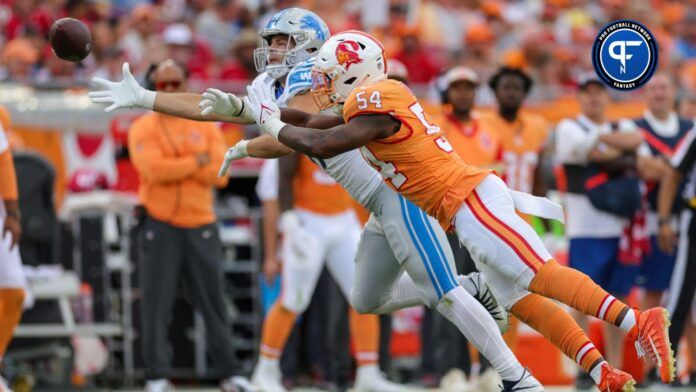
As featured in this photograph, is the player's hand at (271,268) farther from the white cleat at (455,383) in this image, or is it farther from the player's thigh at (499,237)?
the player's thigh at (499,237)

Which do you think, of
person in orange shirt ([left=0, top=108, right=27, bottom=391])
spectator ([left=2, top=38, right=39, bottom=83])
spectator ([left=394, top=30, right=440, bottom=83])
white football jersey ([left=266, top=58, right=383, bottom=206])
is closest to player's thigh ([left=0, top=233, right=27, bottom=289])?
person in orange shirt ([left=0, top=108, right=27, bottom=391])

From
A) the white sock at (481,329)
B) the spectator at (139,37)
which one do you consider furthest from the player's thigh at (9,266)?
the spectator at (139,37)

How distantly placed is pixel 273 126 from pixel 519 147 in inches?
139

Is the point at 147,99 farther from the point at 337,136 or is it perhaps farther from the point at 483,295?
the point at 483,295

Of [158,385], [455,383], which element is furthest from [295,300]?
[455,383]

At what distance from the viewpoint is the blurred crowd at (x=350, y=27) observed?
42.0ft

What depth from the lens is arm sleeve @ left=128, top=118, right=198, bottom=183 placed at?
9.17 m

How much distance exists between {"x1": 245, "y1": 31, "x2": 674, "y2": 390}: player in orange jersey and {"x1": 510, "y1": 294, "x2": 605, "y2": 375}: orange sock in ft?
0.14

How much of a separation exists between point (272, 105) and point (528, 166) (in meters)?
3.47

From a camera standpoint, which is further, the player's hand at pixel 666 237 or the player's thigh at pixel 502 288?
the player's hand at pixel 666 237

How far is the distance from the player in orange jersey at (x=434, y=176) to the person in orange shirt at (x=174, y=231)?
2281 millimetres

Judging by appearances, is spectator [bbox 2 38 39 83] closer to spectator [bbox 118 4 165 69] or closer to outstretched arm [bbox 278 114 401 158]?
spectator [bbox 118 4 165 69]

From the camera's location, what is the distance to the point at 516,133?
10.0m

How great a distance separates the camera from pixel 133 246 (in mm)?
10578
